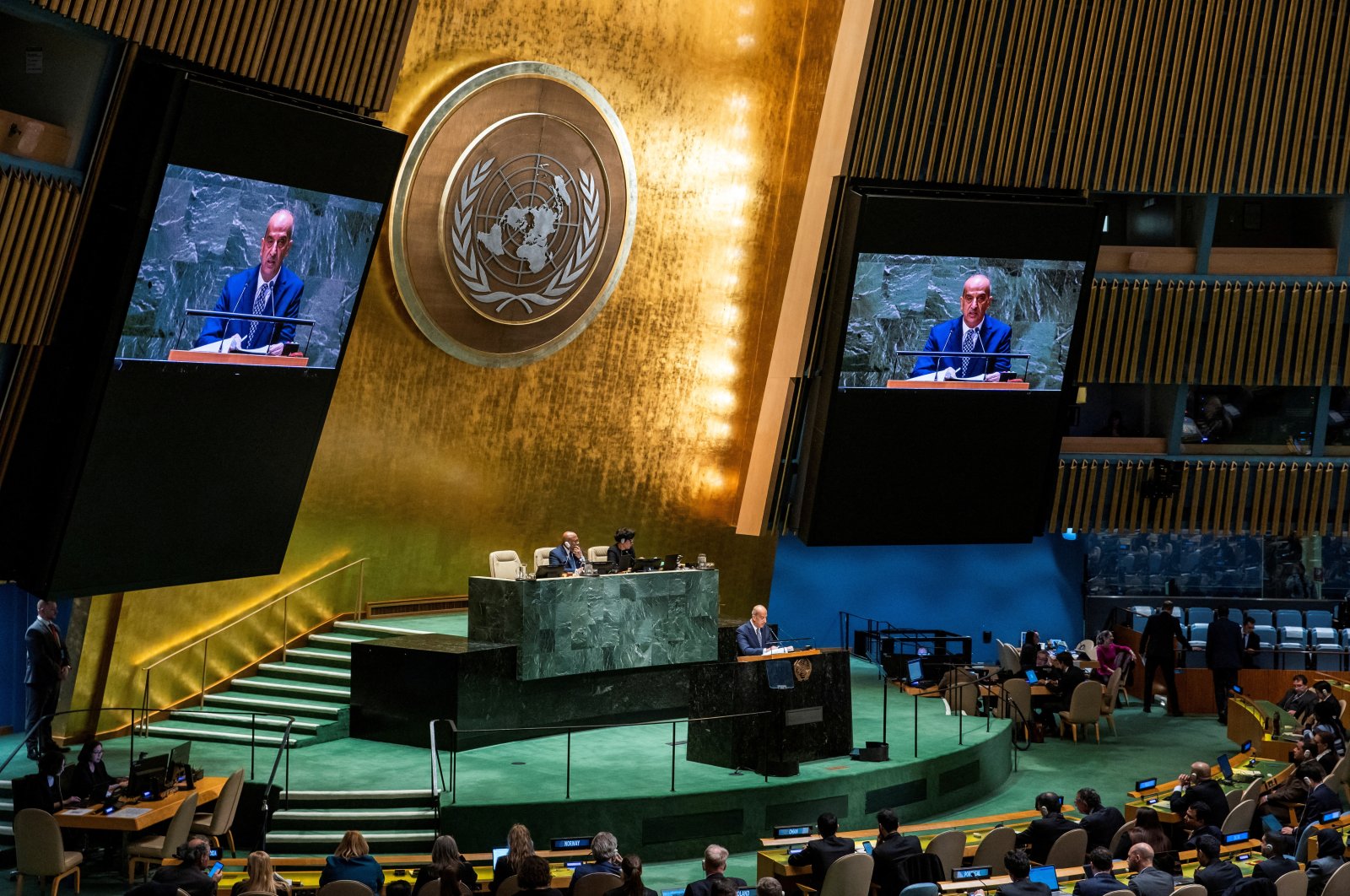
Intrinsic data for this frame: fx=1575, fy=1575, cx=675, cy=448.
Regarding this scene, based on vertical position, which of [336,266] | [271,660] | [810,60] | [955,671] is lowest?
[271,660]

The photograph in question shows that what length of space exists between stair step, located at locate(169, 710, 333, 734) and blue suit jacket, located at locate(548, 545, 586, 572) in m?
2.53

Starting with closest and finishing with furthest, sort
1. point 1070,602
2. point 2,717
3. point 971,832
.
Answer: point 971,832 < point 2,717 < point 1070,602

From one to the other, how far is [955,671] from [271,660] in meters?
7.09

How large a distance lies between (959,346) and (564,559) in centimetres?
467

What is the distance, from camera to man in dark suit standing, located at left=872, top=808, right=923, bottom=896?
9703mm

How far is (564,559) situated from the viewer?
14992 millimetres

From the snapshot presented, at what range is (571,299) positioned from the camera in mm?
16891

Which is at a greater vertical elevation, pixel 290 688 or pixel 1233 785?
pixel 1233 785

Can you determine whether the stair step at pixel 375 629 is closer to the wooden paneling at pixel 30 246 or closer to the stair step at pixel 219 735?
the stair step at pixel 219 735

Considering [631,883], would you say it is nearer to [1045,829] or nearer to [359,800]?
[1045,829]

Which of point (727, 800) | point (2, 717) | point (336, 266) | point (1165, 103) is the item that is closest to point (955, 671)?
point (727, 800)

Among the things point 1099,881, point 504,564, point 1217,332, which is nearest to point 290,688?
point 504,564

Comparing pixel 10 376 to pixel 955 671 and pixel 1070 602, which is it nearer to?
pixel 955 671

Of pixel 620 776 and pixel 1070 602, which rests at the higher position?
pixel 1070 602
